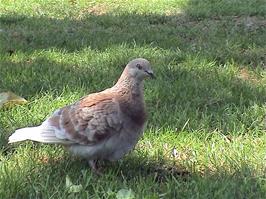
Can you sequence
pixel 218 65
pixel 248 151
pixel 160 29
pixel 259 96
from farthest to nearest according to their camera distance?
1. pixel 160 29
2. pixel 218 65
3. pixel 259 96
4. pixel 248 151

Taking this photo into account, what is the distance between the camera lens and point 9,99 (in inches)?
179

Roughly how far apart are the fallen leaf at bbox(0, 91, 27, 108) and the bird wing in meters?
1.02

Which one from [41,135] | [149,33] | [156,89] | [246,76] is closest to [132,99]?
[41,135]

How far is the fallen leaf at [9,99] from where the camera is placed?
4.52 metres

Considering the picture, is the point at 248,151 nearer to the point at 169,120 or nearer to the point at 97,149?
the point at 169,120

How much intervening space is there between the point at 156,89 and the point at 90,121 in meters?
1.57

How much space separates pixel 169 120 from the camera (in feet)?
14.2

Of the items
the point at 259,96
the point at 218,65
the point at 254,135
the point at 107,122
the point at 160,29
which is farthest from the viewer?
the point at 160,29

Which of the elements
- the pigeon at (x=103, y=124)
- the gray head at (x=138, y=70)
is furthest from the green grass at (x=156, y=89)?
the gray head at (x=138, y=70)

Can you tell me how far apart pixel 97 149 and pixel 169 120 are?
3.21 ft

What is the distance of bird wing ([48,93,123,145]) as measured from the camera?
3.46m

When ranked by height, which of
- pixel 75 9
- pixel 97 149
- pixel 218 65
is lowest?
pixel 75 9

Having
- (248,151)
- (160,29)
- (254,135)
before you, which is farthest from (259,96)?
(160,29)

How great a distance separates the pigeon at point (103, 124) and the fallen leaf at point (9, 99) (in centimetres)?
95
